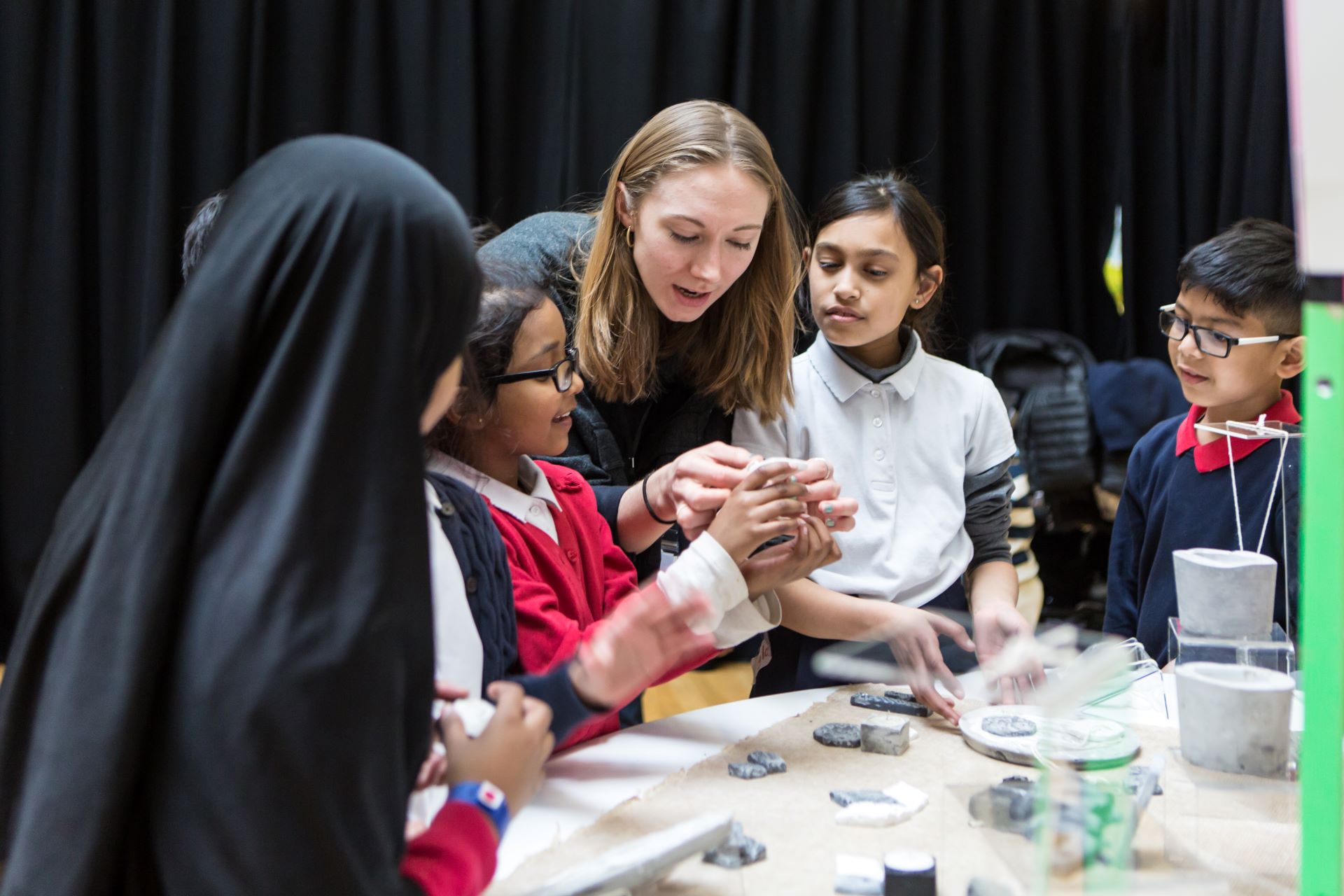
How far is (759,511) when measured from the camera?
1460 millimetres

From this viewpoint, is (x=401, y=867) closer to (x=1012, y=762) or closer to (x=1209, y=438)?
(x=1012, y=762)

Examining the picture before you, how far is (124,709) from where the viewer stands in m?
0.77

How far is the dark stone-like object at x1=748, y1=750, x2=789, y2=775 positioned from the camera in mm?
1312

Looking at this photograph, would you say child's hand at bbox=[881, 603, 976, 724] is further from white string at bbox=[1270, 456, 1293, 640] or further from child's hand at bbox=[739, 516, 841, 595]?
white string at bbox=[1270, 456, 1293, 640]

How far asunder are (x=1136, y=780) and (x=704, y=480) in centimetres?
66

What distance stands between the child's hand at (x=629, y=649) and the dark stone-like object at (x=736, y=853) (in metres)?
0.17

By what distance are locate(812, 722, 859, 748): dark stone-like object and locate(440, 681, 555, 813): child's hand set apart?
51 cm

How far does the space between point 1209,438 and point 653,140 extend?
3.69 feet

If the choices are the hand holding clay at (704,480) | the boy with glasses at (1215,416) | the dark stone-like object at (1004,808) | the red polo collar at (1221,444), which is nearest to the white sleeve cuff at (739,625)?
the hand holding clay at (704,480)

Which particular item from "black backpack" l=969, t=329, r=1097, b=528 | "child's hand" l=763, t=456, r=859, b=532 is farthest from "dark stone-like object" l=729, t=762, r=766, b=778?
"black backpack" l=969, t=329, r=1097, b=528

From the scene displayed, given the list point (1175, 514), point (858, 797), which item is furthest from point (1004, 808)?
point (1175, 514)

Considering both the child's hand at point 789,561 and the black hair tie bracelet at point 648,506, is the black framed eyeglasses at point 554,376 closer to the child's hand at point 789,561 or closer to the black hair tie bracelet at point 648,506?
the black hair tie bracelet at point 648,506

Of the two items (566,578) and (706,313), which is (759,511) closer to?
(566,578)

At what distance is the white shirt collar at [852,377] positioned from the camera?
2188 mm
